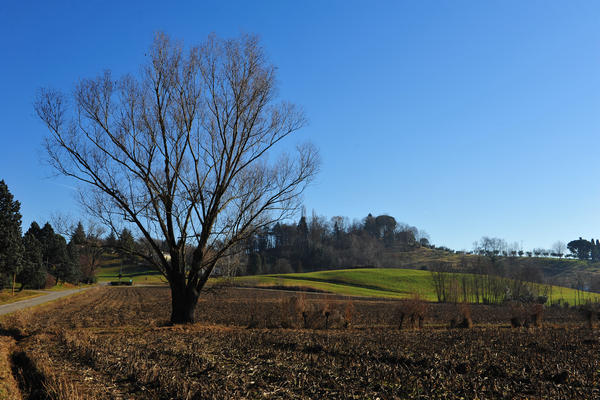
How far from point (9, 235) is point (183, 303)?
28.2 m

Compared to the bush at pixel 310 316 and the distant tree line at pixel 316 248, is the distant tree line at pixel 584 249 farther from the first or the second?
the bush at pixel 310 316

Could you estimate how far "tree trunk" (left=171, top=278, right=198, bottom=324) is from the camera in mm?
18500

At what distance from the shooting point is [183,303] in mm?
18625

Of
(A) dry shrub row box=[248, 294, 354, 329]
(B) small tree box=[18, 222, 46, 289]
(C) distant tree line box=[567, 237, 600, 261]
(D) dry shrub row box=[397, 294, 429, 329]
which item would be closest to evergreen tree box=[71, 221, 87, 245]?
(A) dry shrub row box=[248, 294, 354, 329]

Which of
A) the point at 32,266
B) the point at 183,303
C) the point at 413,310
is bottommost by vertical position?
the point at 413,310

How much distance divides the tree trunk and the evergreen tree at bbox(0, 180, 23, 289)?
27.3 meters

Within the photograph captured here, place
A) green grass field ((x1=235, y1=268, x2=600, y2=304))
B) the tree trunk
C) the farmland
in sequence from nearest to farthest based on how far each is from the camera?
1. the farmland
2. the tree trunk
3. green grass field ((x1=235, y1=268, x2=600, y2=304))

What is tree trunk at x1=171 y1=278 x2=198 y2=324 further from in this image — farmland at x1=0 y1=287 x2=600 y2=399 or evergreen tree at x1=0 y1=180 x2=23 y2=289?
evergreen tree at x1=0 y1=180 x2=23 y2=289

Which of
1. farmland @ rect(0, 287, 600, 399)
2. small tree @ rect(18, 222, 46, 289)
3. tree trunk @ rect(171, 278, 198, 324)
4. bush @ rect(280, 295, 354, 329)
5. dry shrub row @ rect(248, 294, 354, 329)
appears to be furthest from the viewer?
small tree @ rect(18, 222, 46, 289)

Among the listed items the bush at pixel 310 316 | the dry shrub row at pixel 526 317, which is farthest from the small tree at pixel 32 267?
the dry shrub row at pixel 526 317

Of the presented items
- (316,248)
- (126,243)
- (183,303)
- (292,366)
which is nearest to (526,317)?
(183,303)

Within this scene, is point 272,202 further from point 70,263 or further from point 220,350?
point 70,263

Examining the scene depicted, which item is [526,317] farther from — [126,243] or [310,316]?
[126,243]

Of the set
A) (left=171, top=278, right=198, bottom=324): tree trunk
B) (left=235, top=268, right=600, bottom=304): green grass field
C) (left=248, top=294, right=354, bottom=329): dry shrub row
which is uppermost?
(left=171, top=278, right=198, bottom=324): tree trunk
